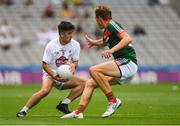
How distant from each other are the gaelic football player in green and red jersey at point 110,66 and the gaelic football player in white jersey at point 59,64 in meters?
0.65

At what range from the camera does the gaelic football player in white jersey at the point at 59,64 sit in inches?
674

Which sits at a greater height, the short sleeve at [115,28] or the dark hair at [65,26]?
the dark hair at [65,26]

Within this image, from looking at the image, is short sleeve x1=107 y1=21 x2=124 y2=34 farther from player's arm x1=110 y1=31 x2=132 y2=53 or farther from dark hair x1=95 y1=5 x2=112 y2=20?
dark hair x1=95 y1=5 x2=112 y2=20

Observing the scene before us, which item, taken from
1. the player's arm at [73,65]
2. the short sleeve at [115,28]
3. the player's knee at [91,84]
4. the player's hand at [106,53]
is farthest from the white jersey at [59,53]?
the player's hand at [106,53]

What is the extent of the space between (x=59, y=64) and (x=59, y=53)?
27 centimetres

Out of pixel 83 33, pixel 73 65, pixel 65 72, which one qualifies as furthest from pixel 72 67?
pixel 83 33

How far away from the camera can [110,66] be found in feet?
55.4

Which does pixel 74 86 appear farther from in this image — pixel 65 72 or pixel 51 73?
pixel 65 72

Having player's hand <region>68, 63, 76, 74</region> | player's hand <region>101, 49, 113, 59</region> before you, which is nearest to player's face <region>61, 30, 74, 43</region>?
player's hand <region>68, 63, 76, 74</region>

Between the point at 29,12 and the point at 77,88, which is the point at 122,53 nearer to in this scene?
the point at 77,88

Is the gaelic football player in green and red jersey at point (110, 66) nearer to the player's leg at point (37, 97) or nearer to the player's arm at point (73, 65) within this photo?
the player's arm at point (73, 65)

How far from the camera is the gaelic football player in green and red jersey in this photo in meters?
16.6

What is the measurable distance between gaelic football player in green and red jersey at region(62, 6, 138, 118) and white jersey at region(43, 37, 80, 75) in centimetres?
75

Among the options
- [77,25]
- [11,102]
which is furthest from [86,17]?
[11,102]
